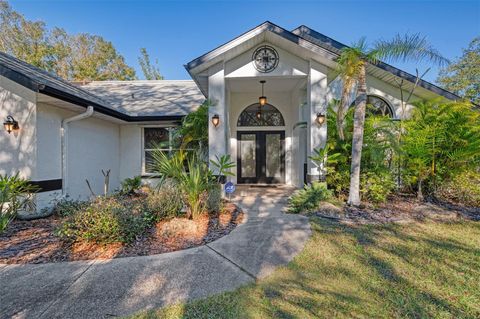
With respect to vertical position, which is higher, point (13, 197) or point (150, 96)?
point (150, 96)

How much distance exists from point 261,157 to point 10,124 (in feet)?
25.2

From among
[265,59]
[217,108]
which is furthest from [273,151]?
[265,59]

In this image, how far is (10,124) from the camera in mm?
5582

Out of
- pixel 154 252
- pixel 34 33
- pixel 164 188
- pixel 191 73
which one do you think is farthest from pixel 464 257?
pixel 34 33

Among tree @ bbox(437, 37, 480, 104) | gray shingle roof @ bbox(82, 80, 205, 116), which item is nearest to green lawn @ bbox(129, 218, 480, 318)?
gray shingle roof @ bbox(82, 80, 205, 116)

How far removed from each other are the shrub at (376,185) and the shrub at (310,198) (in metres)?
0.99

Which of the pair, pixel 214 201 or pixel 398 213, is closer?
pixel 214 201

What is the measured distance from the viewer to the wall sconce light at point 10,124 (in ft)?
18.3

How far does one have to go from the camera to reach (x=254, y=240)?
412cm

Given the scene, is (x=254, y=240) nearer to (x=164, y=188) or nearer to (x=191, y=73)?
(x=164, y=188)

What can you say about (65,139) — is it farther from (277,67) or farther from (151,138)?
(277,67)

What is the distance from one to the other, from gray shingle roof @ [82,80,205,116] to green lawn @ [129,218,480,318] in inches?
282

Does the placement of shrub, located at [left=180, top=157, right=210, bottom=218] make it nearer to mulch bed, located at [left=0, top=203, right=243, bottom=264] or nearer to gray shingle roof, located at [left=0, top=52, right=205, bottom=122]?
mulch bed, located at [left=0, top=203, right=243, bottom=264]

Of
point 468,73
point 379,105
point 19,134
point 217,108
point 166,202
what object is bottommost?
point 166,202
